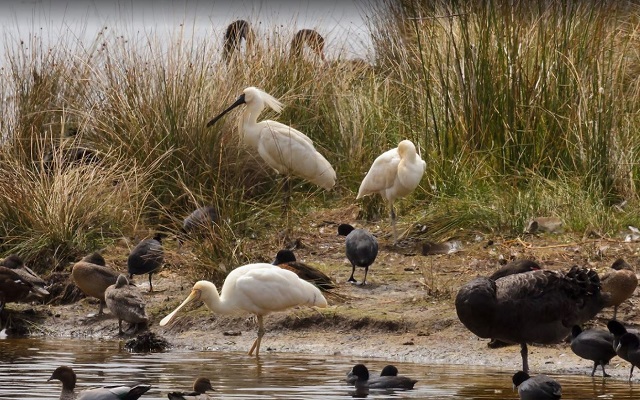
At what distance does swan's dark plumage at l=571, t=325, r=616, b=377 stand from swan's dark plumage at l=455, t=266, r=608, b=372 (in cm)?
16

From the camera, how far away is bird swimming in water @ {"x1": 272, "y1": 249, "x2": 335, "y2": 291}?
1164 centimetres

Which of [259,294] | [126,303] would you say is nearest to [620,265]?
[259,294]

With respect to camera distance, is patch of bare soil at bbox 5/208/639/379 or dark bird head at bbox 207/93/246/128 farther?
dark bird head at bbox 207/93/246/128

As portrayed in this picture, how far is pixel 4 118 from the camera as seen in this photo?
15250 mm

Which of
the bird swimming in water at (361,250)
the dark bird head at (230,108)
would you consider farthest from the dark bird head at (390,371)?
the dark bird head at (230,108)

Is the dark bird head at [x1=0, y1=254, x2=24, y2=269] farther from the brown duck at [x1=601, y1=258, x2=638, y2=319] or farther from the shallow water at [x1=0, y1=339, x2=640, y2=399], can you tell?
the brown duck at [x1=601, y1=258, x2=638, y2=319]

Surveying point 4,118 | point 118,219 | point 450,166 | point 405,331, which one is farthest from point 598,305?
point 4,118

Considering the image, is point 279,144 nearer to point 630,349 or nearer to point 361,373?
point 361,373

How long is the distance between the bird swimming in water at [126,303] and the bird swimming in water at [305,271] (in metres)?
1.24

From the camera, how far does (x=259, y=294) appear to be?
10.6 m

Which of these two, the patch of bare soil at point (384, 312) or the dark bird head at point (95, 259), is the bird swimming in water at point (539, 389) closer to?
the patch of bare soil at point (384, 312)

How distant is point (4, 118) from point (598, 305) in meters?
7.96

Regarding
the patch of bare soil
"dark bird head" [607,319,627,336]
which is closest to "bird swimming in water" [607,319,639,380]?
"dark bird head" [607,319,627,336]

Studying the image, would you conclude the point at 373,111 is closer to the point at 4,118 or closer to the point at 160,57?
the point at 160,57
